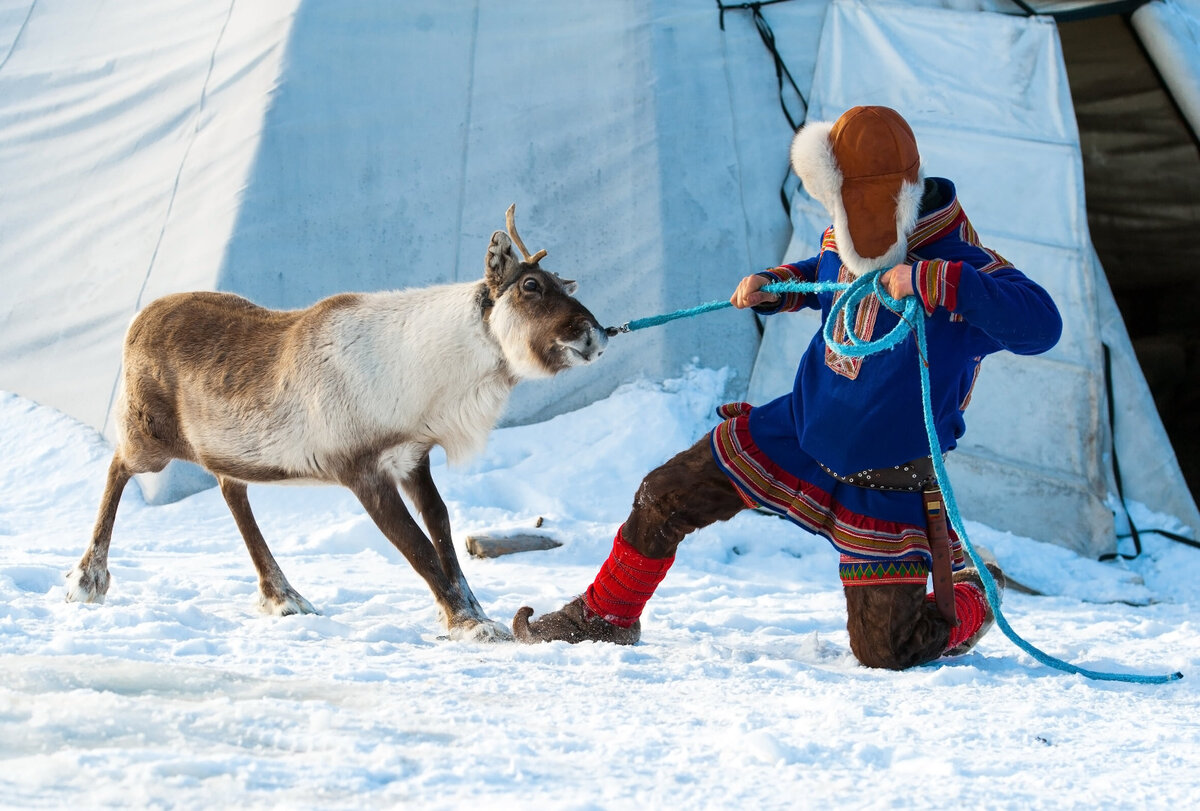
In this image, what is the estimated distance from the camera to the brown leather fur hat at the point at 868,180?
2.85 meters

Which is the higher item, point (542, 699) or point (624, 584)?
point (542, 699)

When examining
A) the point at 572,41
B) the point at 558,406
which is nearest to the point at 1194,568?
the point at 558,406

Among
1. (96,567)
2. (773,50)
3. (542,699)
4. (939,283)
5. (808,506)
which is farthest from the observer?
(773,50)

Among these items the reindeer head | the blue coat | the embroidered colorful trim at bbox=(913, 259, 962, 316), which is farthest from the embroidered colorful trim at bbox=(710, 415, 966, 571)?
the embroidered colorful trim at bbox=(913, 259, 962, 316)

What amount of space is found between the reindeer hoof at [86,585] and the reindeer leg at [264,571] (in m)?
0.45

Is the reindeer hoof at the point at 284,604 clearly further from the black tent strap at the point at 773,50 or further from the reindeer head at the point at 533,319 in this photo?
the black tent strap at the point at 773,50

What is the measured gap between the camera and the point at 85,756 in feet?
5.97

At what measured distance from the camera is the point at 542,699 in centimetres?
252

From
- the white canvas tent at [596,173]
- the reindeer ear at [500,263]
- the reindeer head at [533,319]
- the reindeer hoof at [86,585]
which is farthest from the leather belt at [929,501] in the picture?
the white canvas tent at [596,173]

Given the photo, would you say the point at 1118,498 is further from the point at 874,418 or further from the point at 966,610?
the point at 874,418

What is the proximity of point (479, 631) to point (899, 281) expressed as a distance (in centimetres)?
152

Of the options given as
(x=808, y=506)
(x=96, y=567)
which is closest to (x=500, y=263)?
(x=808, y=506)

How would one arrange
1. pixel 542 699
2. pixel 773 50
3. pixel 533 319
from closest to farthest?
pixel 542 699, pixel 533 319, pixel 773 50

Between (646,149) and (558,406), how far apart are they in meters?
1.44
